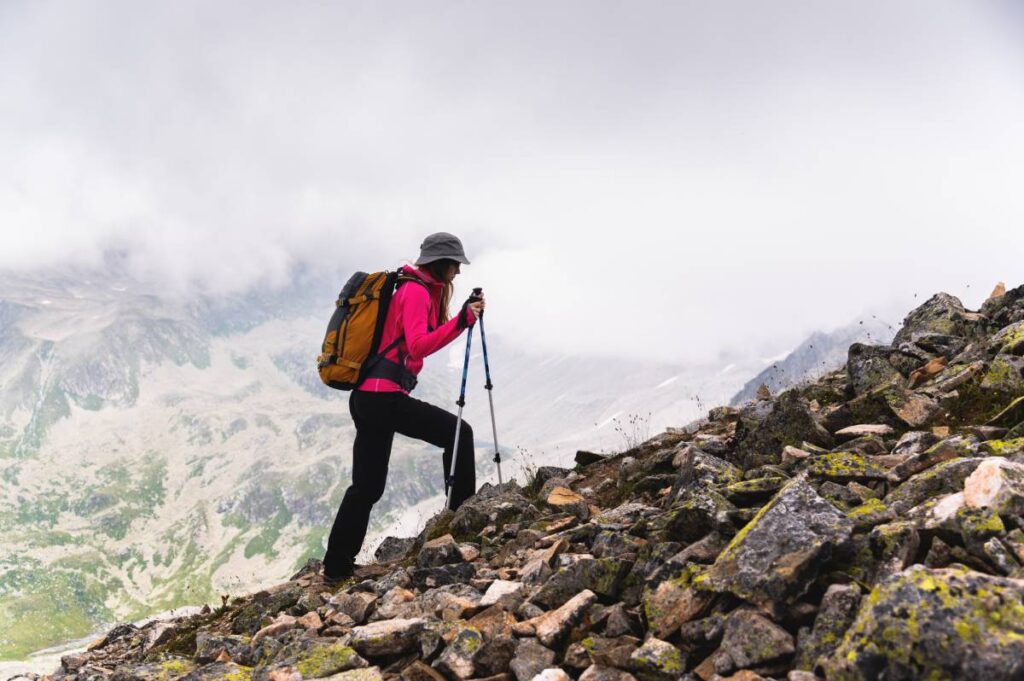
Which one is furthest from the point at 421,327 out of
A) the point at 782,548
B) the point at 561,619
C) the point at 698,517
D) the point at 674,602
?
the point at 782,548

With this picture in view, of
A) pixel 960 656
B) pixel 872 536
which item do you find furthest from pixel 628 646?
pixel 960 656

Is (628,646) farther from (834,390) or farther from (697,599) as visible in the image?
(834,390)

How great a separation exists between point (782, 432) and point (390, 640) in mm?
5328

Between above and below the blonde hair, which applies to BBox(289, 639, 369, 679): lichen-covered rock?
below

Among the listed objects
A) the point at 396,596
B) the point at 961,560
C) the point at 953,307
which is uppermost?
the point at 953,307

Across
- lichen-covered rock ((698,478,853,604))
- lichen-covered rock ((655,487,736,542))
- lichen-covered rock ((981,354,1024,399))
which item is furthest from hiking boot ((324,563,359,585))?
lichen-covered rock ((981,354,1024,399))

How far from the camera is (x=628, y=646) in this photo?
5.46 m

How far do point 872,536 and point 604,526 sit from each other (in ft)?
10.8

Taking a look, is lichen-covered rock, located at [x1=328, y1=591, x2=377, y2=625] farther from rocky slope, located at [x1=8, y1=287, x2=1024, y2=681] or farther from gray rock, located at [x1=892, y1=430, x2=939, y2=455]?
gray rock, located at [x1=892, y1=430, x2=939, y2=455]

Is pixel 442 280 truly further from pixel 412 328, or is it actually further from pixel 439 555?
pixel 439 555

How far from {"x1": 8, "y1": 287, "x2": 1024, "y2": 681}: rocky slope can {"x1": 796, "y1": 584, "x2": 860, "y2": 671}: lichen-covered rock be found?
12 millimetres

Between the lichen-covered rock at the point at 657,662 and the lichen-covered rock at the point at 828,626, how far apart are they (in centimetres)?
88

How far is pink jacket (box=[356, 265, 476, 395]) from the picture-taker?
32.7ft

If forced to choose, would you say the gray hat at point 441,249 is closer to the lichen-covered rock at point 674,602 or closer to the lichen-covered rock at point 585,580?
the lichen-covered rock at point 585,580
